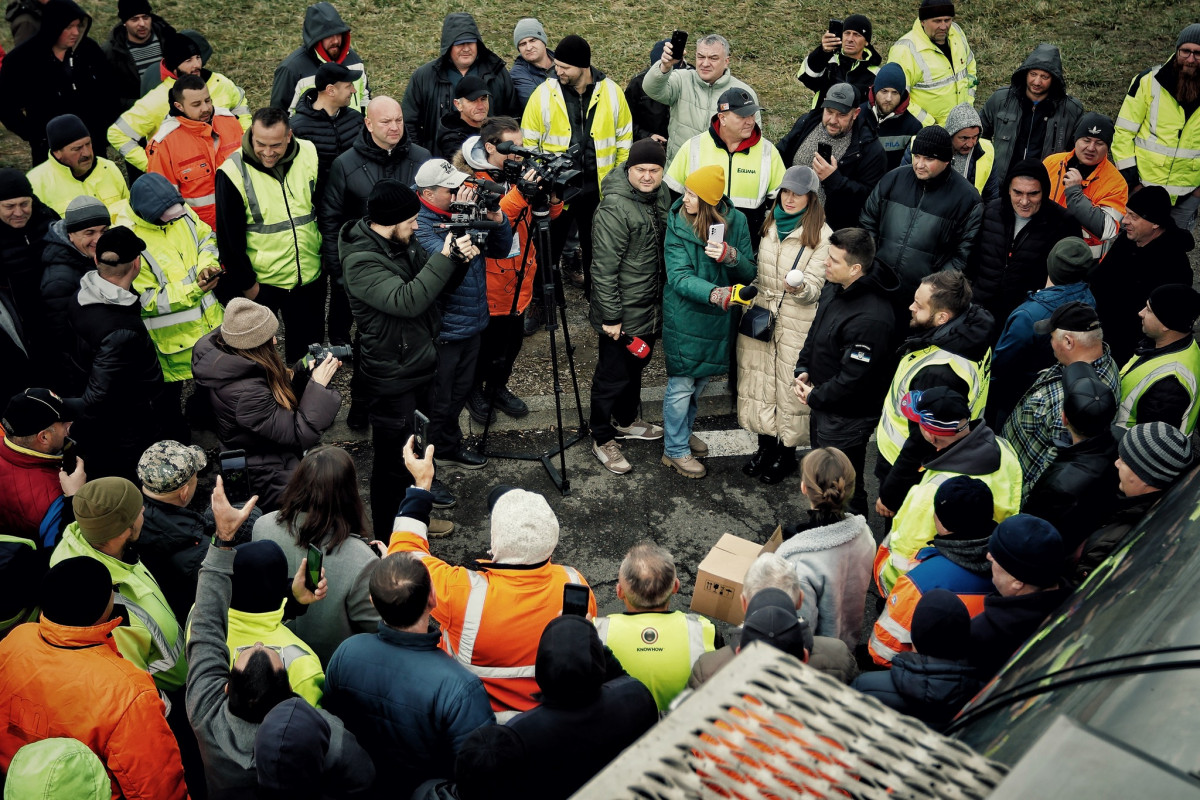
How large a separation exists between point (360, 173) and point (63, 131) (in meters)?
1.73

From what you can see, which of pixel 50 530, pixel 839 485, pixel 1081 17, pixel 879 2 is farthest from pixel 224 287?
pixel 1081 17

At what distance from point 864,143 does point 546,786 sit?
5.36 metres

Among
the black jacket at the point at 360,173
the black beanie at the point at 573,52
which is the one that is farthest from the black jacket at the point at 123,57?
the black beanie at the point at 573,52

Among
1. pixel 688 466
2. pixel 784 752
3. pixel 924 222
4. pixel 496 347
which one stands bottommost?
pixel 688 466

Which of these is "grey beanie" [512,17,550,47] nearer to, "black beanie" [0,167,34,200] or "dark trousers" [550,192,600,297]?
"dark trousers" [550,192,600,297]

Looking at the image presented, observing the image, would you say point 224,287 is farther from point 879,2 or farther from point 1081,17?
point 1081,17

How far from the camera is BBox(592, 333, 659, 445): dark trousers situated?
6168mm

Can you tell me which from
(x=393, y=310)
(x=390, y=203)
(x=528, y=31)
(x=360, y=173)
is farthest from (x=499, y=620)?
(x=528, y=31)

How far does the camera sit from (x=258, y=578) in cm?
305

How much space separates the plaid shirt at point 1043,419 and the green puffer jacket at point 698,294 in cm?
189

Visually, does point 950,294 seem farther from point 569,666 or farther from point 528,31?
point 528,31

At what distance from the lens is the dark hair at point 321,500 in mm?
3615

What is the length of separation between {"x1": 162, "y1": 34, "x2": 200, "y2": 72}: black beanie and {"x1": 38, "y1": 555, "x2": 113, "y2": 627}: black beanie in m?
5.23

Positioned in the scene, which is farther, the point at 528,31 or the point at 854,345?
the point at 528,31
